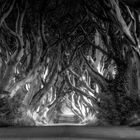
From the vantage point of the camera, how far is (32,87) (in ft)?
41.9

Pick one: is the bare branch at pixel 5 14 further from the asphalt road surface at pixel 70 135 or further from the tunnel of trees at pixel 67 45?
the asphalt road surface at pixel 70 135

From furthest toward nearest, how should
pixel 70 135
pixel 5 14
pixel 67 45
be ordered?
pixel 67 45
pixel 5 14
pixel 70 135

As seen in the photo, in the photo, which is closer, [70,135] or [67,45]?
[70,135]

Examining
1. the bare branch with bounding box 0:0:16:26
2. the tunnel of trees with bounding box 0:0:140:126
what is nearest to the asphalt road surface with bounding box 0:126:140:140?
the tunnel of trees with bounding box 0:0:140:126

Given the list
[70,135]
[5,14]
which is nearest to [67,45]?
[5,14]

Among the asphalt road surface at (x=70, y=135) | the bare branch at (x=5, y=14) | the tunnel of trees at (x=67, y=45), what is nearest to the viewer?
the asphalt road surface at (x=70, y=135)

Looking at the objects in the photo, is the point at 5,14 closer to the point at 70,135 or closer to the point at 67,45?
the point at 67,45

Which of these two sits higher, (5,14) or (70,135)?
(5,14)

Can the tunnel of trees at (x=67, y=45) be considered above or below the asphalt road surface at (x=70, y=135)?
above

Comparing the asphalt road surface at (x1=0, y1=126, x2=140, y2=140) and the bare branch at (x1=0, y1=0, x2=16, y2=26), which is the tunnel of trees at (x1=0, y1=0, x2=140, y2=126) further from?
the asphalt road surface at (x1=0, y1=126, x2=140, y2=140)

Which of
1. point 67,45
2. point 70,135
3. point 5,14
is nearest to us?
point 70,135

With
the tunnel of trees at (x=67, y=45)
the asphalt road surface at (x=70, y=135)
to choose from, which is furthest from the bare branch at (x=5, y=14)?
the asphalt road surface at (x=70, y=135)

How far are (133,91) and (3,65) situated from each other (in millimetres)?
8846

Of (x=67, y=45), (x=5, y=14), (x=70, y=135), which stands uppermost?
(x=5, y=14)
